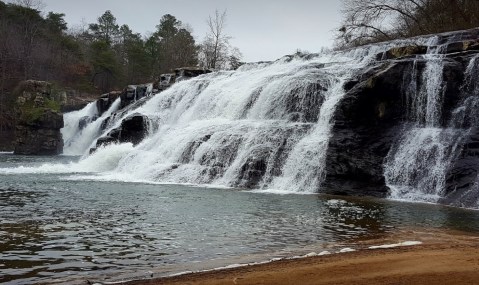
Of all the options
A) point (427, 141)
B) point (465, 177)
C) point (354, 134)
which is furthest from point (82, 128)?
point (465, 177)

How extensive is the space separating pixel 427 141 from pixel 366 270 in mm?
11548

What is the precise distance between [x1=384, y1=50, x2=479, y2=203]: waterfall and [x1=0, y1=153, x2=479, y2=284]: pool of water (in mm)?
1904

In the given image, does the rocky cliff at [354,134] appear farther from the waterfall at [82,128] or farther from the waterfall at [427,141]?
the waterfall at [82,128]

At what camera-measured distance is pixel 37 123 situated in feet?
119

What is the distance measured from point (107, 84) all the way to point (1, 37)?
665 inches

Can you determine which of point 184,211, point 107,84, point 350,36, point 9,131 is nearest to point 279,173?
point 184,211

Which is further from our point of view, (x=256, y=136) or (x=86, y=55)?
(x=86, y=55)

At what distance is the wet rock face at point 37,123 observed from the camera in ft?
118

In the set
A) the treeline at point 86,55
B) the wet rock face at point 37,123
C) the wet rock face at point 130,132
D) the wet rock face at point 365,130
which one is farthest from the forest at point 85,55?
the wet rock face at point 365,130

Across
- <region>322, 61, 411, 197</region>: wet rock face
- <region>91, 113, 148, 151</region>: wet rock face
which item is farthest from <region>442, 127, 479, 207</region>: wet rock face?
<region>91, 113, 148, 151</region>: wet rock face

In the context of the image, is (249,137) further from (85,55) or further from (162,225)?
(85,55)

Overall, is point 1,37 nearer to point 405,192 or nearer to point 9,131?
point 9,131

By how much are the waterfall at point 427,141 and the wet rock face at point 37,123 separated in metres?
28.6

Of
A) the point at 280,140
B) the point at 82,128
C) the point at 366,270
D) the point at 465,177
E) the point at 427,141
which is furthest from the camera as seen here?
the point at 82,128
